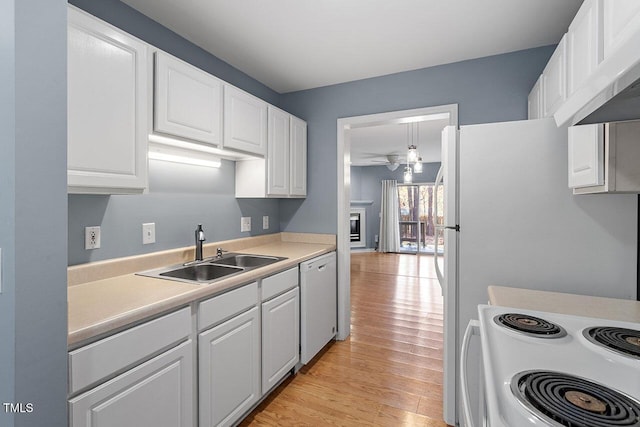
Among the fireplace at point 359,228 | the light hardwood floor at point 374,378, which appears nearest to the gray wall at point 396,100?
the light hardwood floor at point 374,378

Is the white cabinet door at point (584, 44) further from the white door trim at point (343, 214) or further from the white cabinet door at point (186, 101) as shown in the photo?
the white cabinet door at point (186, 101)

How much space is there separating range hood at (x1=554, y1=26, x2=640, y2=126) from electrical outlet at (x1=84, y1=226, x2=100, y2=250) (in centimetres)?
207

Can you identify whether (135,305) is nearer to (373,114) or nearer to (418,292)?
(373,114)

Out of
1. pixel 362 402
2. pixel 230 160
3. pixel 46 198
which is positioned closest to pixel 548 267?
pixel 362 402

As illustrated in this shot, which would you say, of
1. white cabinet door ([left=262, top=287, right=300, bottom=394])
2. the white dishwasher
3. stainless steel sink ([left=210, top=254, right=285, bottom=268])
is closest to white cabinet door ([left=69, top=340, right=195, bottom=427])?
white cabinet door ([left=262, top=287, right=300, bottom=394])

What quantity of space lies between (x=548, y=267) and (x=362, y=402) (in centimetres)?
139

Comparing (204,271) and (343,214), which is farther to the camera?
(343,214)

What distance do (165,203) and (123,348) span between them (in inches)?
45.2

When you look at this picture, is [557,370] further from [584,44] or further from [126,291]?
[126,291]

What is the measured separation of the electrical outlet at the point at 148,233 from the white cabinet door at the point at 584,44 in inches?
87.0

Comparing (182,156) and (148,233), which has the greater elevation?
(182,156)

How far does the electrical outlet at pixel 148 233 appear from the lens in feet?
6.35

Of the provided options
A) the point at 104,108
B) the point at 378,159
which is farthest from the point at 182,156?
the point at 378,159

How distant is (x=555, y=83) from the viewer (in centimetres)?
173
